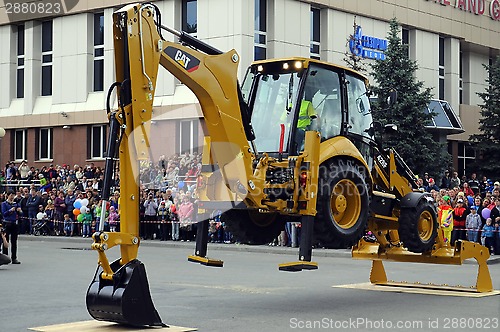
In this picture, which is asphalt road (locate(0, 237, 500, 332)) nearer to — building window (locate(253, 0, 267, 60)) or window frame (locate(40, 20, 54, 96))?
building window (locate(253, 0, 267, 60))

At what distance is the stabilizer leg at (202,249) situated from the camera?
1250cm

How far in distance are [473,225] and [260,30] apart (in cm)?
1779

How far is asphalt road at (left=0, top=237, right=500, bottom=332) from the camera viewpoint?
464 inches

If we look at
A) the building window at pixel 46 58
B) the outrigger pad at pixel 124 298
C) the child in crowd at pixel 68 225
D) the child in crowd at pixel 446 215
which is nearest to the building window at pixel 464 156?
the building window at pixel 46 58

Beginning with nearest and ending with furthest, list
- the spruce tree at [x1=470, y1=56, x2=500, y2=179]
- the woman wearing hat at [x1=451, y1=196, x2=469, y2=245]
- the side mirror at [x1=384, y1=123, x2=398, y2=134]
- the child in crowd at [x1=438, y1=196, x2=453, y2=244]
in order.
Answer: the side mirror at [x1=384, y1=123, x2=398, y2=134]
the child in crowd at [x1=438, y1=196, x2=453, y2=244]
the woman wearing hat at [x1=451, y1=196, x2=469, y2=245]
the spruce tree at [x1=470, y1=56, x2=500, y2=179]

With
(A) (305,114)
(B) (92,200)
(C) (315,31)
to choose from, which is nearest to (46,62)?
(C) (315,31)

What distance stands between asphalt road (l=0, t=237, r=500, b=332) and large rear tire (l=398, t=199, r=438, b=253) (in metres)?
0.89

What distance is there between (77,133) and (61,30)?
546cm

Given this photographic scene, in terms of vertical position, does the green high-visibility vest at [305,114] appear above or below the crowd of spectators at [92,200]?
above

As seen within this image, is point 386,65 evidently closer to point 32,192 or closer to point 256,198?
point 32,192

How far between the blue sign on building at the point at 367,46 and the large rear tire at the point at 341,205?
30272 millimetres

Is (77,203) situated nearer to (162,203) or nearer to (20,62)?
(162,203)

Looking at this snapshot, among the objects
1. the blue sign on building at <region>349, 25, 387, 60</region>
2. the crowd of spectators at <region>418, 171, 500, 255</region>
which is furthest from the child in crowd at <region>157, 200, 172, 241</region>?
the blue sign on building at <region>349, 25, 387, 60</region>

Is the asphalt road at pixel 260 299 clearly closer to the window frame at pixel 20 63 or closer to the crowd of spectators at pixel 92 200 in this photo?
the crowd of spectators at pixel 92 200
